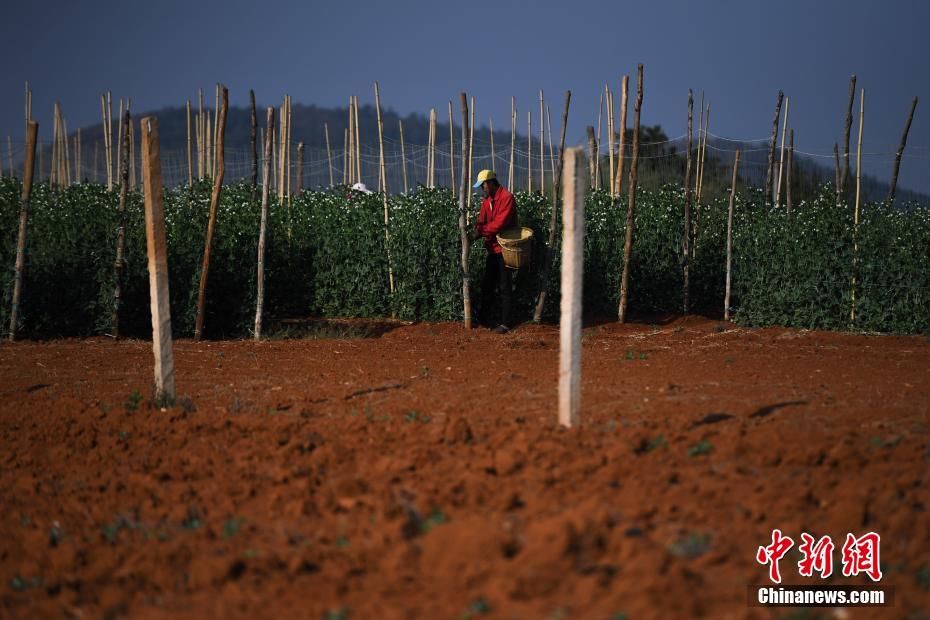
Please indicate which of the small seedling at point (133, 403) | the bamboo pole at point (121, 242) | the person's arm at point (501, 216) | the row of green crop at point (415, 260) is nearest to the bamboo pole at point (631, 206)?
the row of green crop at point (415, 260)

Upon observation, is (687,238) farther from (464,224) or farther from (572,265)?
(572,265)

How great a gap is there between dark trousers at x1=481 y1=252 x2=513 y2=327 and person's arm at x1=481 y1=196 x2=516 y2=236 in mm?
464

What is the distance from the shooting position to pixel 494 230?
13.5 meters

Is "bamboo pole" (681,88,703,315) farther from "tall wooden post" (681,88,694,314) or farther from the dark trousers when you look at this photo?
the dark trousers

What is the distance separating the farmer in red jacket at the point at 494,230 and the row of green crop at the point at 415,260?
25.8 inches

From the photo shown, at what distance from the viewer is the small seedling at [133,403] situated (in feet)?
25.5

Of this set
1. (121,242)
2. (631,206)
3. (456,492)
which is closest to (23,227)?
(121,242)

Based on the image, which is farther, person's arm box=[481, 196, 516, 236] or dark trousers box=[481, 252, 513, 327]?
dark trousers box=[481, 252, 513, 327]

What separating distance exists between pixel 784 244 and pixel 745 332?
1.66 metres

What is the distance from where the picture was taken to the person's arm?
13508mm

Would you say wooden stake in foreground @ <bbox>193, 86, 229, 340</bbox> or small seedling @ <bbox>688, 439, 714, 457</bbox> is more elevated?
wooden stake in foreground @ <bbox>193, 86, 229, 340</bbox>

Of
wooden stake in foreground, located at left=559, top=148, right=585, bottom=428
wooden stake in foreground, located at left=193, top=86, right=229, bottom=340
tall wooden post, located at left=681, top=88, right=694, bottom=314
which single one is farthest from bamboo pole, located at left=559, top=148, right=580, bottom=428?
tall wooden post, located at left=681, top=88, right=694, bottom=314

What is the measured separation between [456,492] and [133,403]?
4018mm

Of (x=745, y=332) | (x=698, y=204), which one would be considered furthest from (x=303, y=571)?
(x=698, y=204)
